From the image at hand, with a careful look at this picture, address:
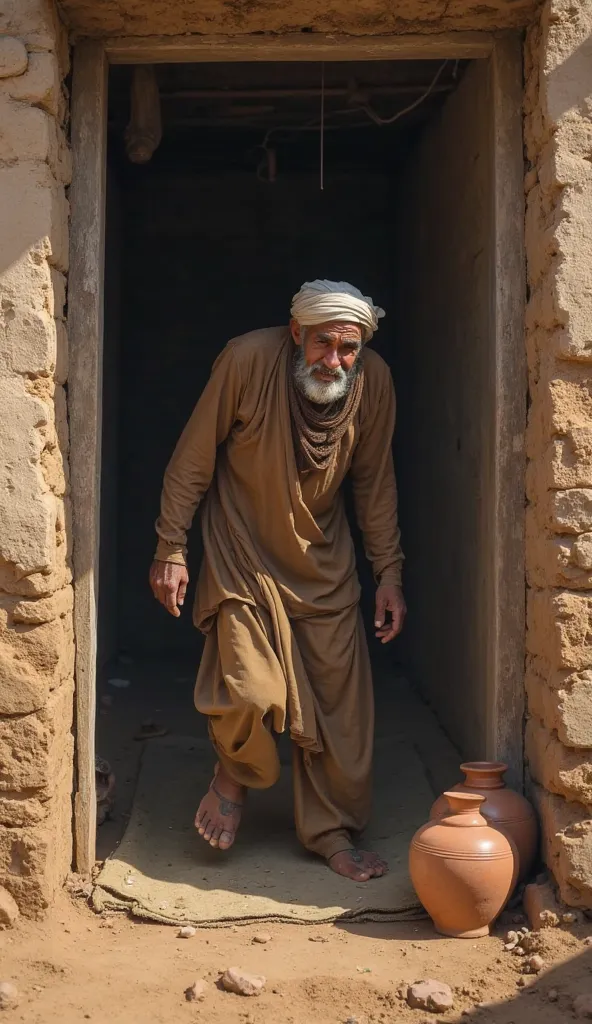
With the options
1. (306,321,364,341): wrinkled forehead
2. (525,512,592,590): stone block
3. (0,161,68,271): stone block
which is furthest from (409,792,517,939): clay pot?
(0,161,68,271): stone block

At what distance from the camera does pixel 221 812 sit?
4.46 metres

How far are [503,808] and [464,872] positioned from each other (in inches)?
12.1

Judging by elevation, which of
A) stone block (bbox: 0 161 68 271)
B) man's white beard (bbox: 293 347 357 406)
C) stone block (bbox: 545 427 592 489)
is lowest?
stone block (bbox: 545 427 592 489)

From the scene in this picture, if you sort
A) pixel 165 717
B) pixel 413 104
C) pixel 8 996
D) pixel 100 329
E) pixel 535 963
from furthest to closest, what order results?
pixel 165 717 < pixel 413 104 < pixel 100 329 < pixel 535 963 < pixel 8 996

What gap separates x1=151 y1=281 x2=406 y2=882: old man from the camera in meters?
4.37

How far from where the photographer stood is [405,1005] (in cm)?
346

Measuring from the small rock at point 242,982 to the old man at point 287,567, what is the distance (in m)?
0.82

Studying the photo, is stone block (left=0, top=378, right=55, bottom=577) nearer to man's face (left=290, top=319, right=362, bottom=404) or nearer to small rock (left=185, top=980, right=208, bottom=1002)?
man's face (left=290, top=319, right=362, bottom=404)

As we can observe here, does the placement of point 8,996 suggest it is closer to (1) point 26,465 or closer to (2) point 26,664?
(2) point 26,664

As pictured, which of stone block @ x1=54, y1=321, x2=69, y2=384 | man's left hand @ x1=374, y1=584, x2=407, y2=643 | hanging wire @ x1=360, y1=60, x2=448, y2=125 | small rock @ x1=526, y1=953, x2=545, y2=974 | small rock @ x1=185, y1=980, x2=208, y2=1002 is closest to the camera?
small rock @ x1=185, y1=980, x2=208, y2=1002

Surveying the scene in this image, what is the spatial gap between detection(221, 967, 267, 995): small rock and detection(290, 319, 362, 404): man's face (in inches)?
76.5

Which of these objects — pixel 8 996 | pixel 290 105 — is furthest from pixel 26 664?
pixel 290 105

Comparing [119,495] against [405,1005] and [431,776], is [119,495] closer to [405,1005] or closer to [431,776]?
[431,776]

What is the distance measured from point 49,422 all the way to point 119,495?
3.78m
